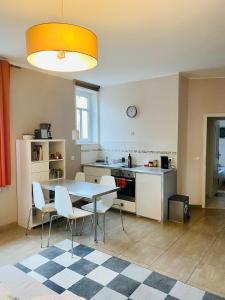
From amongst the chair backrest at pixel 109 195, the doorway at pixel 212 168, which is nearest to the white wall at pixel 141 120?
the doorway at pixel 212 168

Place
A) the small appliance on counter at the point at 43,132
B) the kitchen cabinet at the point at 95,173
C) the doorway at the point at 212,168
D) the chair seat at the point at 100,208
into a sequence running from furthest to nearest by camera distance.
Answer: the doorway at the point at 212,168 < the kitchen cabinet at the point at 95,173 < the small appliance on counter at the point at 43,132 < the chair seat at the point at 100,208

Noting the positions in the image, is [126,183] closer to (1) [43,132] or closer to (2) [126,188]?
(2) [126,188]

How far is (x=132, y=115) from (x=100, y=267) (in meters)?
3.17

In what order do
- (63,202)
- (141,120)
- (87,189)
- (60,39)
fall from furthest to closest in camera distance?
1. (141,120)
2. (87,189)
3. (63,202)
4. (60,39)

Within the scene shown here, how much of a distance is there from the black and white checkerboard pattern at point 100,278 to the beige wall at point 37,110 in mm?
1264

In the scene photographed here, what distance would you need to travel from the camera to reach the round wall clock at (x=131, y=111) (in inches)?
192

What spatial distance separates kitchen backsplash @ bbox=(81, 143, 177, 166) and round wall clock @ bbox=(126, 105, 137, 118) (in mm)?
629

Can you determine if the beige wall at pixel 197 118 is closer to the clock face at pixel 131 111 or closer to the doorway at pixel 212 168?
the doorway at pixel 212 168

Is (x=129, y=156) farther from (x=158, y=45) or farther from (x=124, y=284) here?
(x=124, y=284)

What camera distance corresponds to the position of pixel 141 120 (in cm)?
484

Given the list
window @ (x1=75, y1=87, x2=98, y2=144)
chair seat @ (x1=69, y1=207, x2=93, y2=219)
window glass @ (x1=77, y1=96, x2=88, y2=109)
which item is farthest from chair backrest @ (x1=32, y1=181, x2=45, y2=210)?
window glass @ (x1=77, y1=96, x2=88, y2=109)

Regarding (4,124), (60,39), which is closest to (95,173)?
(4,124)

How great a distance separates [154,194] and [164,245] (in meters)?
1.01

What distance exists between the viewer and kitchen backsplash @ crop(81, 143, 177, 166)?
15.2 feet
